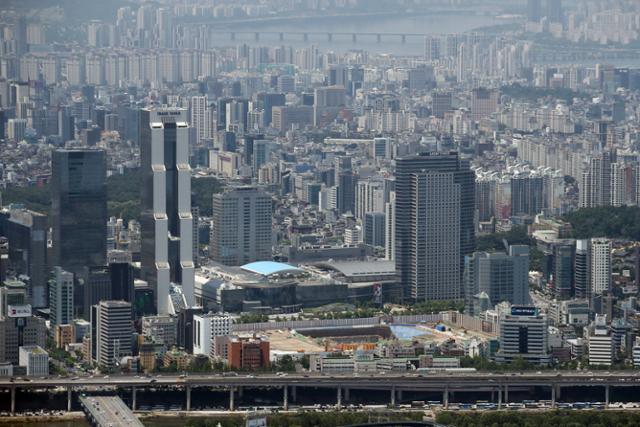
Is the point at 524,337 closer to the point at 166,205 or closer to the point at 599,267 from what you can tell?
the point at 599,267

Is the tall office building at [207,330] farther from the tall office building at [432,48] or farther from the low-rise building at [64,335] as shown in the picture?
the tall office building at [432,48]

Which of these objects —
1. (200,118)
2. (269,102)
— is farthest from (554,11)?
(200,118)

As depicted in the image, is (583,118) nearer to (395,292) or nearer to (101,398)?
(395,292)

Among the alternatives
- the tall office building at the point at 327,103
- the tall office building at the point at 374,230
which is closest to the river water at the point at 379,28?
the tall office building at the point at 327,103

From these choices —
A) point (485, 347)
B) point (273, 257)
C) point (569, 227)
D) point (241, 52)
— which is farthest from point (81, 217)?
point (241, 52)

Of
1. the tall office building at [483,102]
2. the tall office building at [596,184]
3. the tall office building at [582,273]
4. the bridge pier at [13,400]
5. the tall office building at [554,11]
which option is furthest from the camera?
the tall office building at [554,11]

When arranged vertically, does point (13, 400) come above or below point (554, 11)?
below
